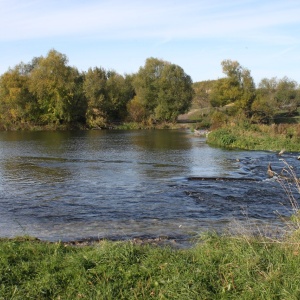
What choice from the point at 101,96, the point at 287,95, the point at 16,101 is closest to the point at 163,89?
the point at 101,96

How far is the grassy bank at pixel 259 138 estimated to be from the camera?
36.8 meters

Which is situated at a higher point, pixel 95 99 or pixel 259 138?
pixel 95 99

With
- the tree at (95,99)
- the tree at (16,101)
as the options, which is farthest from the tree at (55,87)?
the tree at (95,99)

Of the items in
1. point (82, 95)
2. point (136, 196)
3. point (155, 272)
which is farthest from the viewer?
point (82, 95)

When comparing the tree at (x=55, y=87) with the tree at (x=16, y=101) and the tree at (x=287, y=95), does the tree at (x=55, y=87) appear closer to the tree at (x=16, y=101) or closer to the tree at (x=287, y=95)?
the tree at (x=16, y=101)

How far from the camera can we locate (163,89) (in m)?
80.0

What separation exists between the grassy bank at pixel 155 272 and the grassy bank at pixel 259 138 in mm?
29336

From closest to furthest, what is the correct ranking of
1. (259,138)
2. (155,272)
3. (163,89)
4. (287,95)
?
(155,272)
(259,138)
(163,89)
(287,95)

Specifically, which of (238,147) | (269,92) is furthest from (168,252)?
(269,92)

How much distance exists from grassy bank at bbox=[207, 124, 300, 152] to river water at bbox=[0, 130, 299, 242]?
16.9 feet

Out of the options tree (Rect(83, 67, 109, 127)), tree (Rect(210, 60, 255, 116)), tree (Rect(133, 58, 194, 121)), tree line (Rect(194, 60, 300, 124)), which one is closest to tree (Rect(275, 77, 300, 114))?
tree line (Rect(194, 60, 300, 124))

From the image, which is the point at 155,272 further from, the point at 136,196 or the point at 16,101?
the point at 16,101

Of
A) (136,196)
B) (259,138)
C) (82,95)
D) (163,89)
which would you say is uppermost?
(163,89)

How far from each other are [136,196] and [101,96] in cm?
6365
